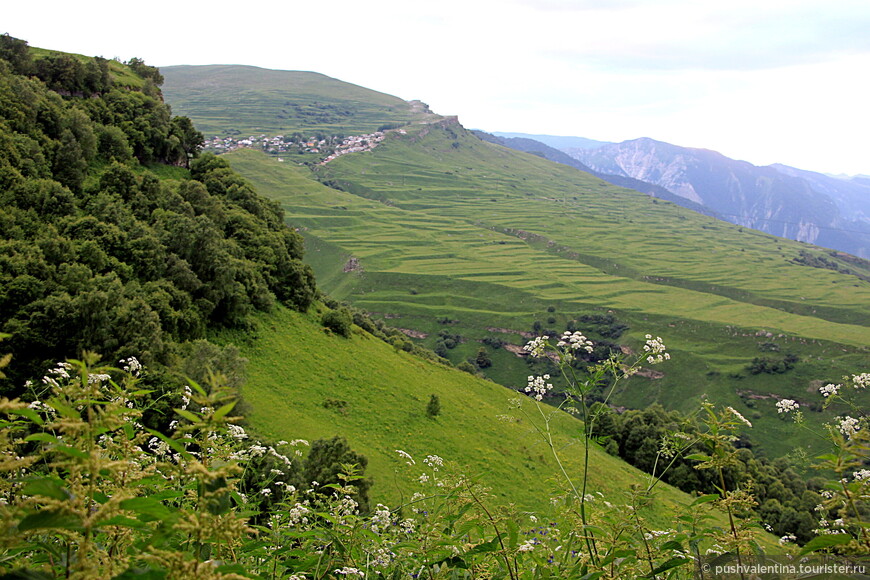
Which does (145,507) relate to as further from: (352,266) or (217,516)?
(352,266)

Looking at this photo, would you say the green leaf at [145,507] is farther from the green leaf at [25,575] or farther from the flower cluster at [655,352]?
the flower cluster at [655,352]

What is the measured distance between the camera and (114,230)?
80.3ft

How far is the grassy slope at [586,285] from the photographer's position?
99.2 metres

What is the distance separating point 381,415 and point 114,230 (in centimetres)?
1653

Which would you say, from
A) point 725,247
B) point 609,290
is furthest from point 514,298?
point 725,247

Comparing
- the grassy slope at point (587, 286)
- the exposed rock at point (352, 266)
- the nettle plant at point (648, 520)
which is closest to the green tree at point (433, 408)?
the nettle plant at point (648, 520)

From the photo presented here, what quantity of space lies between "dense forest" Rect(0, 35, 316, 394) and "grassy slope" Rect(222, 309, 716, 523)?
3445 mm

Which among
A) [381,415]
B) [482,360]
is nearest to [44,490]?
[381,415]

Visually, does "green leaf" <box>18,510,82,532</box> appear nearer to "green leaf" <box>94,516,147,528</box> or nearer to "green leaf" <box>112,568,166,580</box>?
"green leaf" <box>94,516,147,528</box>

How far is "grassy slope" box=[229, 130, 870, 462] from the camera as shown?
99188 millimetres

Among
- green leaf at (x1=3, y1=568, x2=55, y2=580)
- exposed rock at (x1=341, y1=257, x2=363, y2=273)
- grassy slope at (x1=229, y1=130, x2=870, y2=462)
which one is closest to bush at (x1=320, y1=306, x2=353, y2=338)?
→ green leaf at (x1=3, y1=568, x2=55, y2=580)

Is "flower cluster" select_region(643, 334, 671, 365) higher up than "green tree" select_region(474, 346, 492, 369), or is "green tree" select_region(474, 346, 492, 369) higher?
"flower cluster" select_region(643, 334, 671, 365)

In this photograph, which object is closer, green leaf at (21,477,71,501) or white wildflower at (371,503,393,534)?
green leaf at (21,477,71,501)

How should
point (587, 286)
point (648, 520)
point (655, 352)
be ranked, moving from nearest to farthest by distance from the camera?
point (648, 520) < point (655, 352) < point (587, 286)
